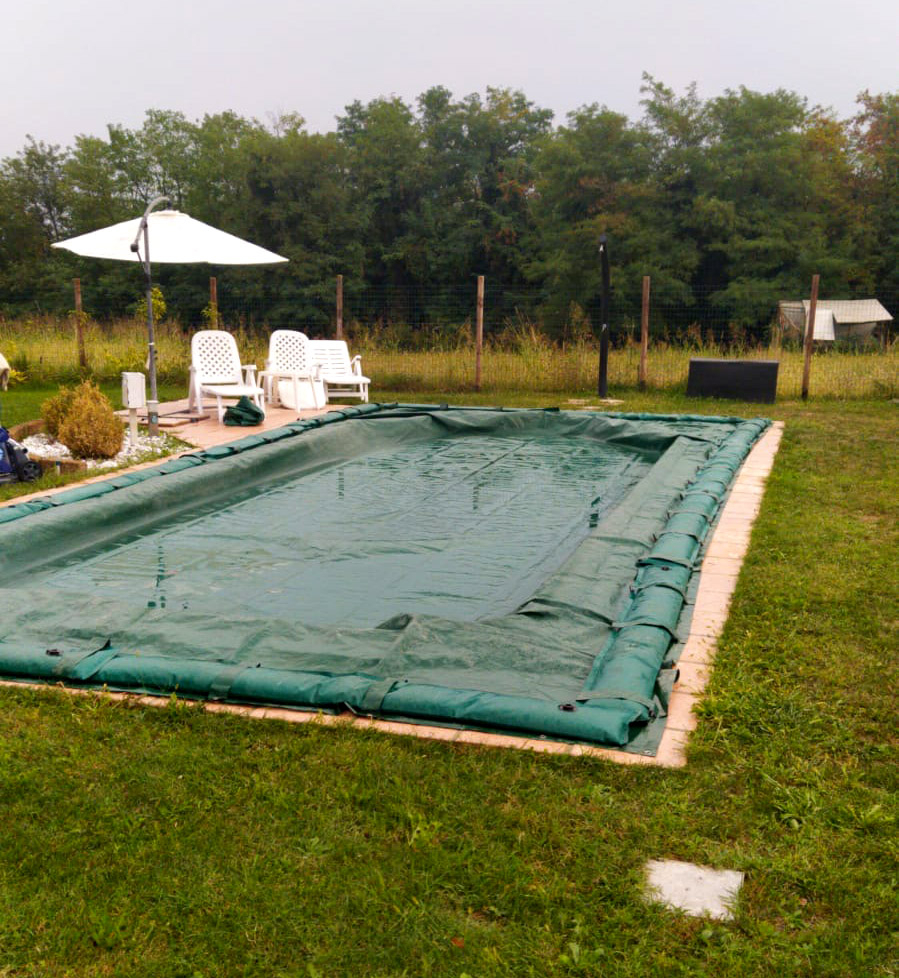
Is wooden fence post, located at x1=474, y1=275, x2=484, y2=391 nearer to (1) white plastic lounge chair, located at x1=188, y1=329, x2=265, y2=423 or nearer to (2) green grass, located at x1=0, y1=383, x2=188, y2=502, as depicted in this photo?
(1) white plastic lounge chair, located at x1=188, y1=329, x2=265, y2=423

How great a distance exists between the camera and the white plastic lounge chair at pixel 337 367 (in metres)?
9.66

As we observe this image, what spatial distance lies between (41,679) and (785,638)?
2.40m

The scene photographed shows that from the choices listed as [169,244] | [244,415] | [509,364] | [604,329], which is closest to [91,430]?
[244,415]

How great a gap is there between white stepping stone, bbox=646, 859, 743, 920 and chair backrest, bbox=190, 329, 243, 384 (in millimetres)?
7608

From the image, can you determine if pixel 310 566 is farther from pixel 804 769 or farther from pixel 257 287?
pixel 257 287

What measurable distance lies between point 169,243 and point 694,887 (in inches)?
299

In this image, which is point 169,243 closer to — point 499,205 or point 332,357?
point 332,357

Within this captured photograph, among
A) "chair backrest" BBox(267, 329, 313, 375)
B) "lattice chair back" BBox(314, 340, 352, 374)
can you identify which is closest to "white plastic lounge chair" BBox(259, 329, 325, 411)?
"chair backrest" BBox(267, 329, 313, 375)

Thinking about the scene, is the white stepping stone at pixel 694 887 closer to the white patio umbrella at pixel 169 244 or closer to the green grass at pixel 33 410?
the green grass at pixel 33 410

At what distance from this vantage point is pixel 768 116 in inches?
982

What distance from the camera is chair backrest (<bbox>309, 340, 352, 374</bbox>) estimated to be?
9.98 metres

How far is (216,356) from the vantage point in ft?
30.1

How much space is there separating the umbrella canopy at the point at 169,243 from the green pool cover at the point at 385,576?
1.91m

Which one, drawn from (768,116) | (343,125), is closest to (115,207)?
(343,125)
